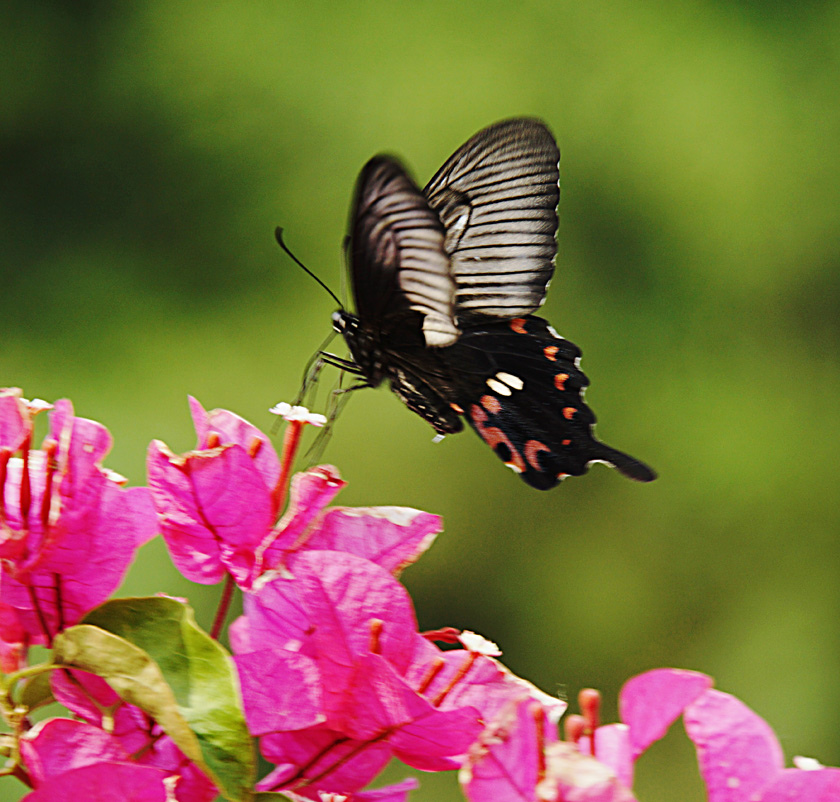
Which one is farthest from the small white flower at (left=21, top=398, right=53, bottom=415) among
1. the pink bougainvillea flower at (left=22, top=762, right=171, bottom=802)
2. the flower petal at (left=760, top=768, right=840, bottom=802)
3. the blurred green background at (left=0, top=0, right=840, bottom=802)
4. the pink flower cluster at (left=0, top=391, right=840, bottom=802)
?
the blurred green background at (left=0, top=0, right=840, bottom=802)

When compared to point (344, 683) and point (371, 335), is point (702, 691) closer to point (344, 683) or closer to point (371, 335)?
point (344, 683)

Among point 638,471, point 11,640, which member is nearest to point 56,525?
point 11,640

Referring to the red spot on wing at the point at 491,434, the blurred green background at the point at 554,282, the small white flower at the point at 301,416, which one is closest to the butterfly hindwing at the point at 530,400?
the red spot on wing at the point at 491,434

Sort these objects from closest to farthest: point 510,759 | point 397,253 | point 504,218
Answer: point 510,759
point 397,253
point 504,218

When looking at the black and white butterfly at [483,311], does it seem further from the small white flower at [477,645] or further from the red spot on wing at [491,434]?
the small white flower at [477,645]

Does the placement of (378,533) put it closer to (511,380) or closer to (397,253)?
(397,253)

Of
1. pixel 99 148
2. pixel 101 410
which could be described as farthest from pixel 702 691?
pixel 99 148
